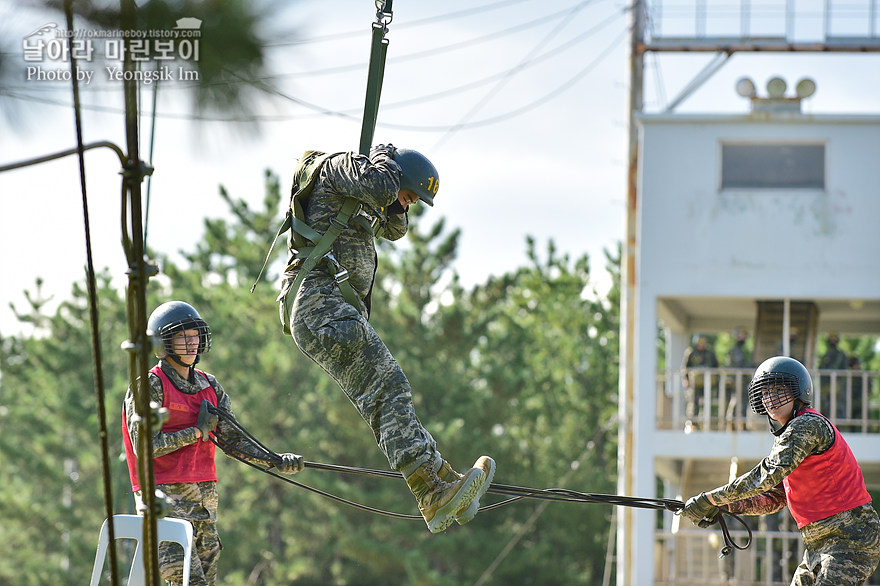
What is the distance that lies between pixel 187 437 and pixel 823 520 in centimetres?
377

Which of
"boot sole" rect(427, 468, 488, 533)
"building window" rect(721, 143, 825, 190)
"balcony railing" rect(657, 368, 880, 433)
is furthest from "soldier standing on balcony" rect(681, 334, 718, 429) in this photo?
"boot sole" rect(427, 468, 488, 533)

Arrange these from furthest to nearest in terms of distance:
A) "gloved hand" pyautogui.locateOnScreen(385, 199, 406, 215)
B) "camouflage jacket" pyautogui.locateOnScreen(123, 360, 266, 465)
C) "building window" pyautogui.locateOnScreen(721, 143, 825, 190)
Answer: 1. "building window" pyautogui.locateOnScreen(721, 143, 825, 190)
2. "camouflage jacket" pyautogui.locateOnScreen(123, 360, 266, 465)
3. "gloved hand" pyautogui.locateOnScreen(385, 199, 406, 215)

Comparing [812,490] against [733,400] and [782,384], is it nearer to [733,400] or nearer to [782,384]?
[782,384]

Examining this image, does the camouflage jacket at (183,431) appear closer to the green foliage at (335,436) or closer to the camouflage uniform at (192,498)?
the camouflage uniform at (192,498)

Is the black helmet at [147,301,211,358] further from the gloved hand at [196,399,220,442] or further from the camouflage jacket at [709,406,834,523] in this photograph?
the camouflage jacket at [709,406,834,523]

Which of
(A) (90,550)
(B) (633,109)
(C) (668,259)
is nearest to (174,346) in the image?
(C) (668,259)

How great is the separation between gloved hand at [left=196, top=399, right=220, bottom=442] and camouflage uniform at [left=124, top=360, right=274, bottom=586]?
0.20 feet

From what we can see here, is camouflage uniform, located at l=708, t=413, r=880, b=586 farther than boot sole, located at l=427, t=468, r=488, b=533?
Yes

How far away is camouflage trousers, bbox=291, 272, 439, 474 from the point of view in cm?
686

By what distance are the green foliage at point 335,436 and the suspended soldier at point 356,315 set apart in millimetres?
27005

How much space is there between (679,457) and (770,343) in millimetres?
3606

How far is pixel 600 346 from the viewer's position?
47.2 meters

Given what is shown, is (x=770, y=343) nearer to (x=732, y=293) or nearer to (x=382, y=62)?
(x=732, y=293)

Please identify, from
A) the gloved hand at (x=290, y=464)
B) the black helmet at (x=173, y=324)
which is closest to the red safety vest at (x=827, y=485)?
the gloved hand at (x=290, y=464)
